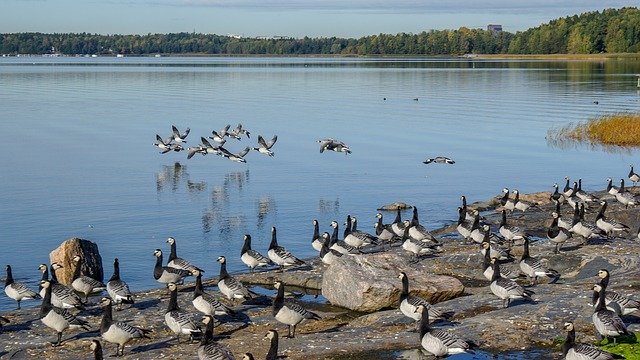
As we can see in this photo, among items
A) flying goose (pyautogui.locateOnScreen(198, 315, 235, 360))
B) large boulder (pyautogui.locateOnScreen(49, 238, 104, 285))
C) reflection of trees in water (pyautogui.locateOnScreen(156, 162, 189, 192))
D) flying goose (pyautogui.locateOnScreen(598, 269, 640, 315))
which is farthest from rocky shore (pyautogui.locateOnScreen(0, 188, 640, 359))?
reflection of trees in water (pyautogui.locateOnScreen(156, 162, 189, 192))

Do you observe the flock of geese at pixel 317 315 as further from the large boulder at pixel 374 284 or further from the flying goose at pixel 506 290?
the large boulder at pixel 374 284

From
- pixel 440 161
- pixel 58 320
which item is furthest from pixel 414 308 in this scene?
pixel 440 161

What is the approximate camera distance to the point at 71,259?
24.8 meters

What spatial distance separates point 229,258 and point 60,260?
578cm

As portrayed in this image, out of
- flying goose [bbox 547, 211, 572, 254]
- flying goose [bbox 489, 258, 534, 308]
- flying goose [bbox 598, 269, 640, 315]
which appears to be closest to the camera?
flying goose [bbox 598, 269, 640, 315]

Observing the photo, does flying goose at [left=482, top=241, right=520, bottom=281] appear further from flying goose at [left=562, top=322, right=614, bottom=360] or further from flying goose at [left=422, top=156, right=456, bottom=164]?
flying goose at [left=422, top=156, right=456, bottom=164]

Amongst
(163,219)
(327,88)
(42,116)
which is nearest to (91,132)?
(42,116)

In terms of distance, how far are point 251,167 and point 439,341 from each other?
3555cm

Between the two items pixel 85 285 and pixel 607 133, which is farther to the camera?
pixel 607 133

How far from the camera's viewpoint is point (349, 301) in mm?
21250

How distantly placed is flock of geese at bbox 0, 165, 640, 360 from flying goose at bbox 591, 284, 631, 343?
17 millimetres

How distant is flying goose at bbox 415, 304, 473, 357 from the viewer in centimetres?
1633

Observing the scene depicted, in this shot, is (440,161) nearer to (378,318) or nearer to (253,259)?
(253,259)

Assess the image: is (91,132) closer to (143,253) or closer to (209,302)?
(143,253)
